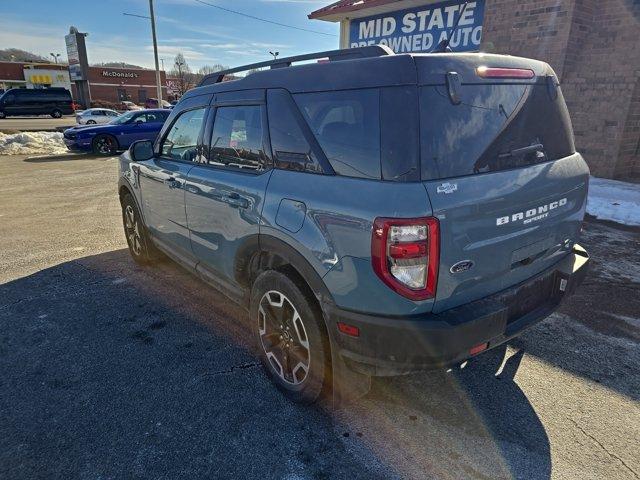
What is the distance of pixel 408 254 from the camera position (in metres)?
1.93

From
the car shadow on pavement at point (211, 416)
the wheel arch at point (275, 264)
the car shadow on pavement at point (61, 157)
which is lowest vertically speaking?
the car shadow on pavement at point (211, 416)

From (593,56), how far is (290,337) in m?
8.47

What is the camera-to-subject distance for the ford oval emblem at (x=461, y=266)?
2.01 m

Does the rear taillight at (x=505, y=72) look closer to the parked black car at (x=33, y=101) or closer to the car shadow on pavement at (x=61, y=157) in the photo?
the car shadow on pavement at (x=61, y=157)

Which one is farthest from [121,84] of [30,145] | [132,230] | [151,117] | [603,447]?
[603,447]

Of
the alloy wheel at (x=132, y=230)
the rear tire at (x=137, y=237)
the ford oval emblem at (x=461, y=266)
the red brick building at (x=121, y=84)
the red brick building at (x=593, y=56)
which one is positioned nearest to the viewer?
the ford oval emblem at (x=461, y=266)

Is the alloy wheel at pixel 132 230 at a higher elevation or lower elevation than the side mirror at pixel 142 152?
lower

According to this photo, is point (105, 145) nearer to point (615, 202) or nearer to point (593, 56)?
point (593, 56)

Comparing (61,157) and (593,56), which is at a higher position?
(593,56)

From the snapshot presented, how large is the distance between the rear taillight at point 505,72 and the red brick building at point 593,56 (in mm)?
6670

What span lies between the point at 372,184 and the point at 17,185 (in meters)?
10.7

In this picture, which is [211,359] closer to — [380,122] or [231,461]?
[231,461]

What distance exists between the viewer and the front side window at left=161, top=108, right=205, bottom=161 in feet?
11.4

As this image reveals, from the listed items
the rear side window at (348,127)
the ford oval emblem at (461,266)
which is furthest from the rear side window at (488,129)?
the ford oval emblem at (461,266)
